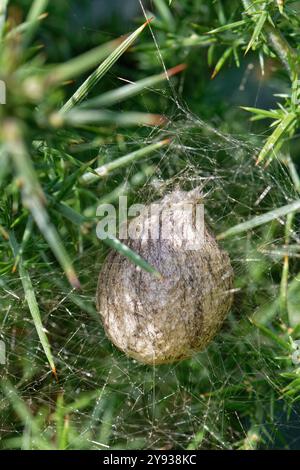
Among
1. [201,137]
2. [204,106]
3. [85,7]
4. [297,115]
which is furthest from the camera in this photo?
[85,7]

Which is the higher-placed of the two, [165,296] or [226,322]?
[165,296]

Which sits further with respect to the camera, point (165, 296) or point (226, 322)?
point (226, 322)

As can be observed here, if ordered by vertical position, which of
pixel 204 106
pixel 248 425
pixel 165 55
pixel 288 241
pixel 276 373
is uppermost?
→ pixel 165 55

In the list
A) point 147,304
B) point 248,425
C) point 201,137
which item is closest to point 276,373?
point 248,425

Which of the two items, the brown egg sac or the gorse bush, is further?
the gorse bush

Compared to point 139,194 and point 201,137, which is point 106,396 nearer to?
point 139,194

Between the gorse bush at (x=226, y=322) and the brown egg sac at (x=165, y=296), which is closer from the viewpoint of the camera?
the brown egg sac at (x=165, y=296)

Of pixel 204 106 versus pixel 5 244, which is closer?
pixel 5 244

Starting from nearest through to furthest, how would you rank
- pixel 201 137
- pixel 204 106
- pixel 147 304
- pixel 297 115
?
pixel 147 304 → pixel 297 115 → pixel 201 137 → pixel 204 106
